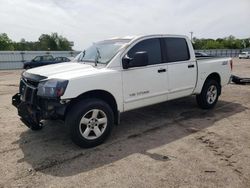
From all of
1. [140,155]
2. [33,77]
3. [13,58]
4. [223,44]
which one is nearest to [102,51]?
[33,77]

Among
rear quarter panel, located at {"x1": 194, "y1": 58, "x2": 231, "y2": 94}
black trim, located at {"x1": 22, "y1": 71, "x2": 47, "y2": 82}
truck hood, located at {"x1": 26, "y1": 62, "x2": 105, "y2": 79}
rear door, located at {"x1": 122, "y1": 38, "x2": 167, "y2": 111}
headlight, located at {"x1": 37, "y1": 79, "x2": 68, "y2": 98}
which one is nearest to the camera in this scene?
headlight, located at {"x1": 37, "y1": 79, "x2": 68, "y2": 98}

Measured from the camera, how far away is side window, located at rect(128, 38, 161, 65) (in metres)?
5.05

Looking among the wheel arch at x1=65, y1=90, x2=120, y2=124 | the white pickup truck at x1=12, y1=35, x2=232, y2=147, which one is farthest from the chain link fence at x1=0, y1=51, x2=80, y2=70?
the wheel arch at x1=65, y1=90, x2=120, y2=124

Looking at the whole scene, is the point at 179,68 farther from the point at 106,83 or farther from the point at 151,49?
the point at 106,83

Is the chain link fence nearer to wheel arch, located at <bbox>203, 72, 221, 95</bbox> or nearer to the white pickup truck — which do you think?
the white pickup truck

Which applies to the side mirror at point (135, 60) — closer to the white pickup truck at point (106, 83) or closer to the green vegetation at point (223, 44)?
the white pickup truck at point (106, 83)

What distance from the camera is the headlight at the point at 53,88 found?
12.9 feet

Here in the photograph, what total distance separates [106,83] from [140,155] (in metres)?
1.34

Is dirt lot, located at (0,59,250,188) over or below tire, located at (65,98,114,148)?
below

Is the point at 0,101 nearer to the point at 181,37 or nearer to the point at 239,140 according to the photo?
the point at 181,37

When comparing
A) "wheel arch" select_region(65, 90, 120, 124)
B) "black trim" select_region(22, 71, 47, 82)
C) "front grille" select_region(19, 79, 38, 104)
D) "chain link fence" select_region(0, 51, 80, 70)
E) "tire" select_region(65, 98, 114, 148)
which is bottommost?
"tire" select_region(65, 98, 114, 148)

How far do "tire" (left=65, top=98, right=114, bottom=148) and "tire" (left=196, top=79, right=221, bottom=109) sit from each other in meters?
2.98

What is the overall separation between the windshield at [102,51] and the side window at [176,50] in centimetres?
104

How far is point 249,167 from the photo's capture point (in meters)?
3.61
